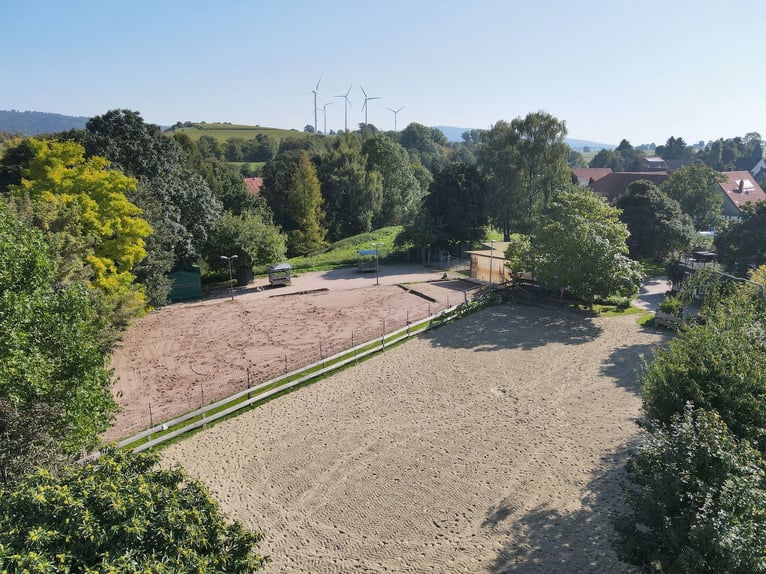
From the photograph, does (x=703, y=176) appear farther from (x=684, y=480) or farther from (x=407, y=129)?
(x=407, y=129)

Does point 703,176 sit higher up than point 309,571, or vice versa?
point 703,176

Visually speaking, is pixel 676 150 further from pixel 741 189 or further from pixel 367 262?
pixel 367 262

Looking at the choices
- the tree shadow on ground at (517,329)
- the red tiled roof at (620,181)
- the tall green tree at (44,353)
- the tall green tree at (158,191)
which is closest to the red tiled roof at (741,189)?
the red tiled roof at (620,181)

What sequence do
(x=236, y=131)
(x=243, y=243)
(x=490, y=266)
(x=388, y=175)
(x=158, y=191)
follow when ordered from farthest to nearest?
1. (x=236, y=131)
2. (x=388, y=175)
3. (x=243, y=243)
4. (x=490, y=266)
5. (x=158, y=191)

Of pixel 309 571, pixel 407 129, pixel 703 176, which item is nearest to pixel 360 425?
pixel 309 571

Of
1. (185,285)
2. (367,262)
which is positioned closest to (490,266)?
(367,262)

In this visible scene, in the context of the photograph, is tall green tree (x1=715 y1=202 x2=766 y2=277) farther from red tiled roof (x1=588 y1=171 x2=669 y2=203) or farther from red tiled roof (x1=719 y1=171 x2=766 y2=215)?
red tiled roof (x1=719 y1=171 x2=766 y2=215)
